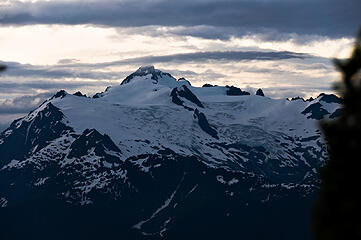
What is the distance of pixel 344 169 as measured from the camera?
121 ft

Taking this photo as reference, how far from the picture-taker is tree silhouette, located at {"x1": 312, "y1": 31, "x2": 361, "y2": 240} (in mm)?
36812

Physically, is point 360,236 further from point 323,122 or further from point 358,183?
point 323,122

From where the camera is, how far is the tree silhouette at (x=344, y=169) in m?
36.8

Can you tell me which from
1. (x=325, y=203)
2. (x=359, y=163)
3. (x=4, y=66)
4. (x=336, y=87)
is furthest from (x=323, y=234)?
(x=4, y=66)

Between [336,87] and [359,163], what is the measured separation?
11.2 ft

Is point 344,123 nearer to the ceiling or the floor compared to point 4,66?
nearer to the floor

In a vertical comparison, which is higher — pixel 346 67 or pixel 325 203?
pixel 346 67

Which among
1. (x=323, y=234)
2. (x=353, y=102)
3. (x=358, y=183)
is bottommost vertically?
(x=323, y=234)

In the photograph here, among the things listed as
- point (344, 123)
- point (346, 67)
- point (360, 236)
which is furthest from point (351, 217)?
point (346, 67)

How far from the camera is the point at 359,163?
36.9m

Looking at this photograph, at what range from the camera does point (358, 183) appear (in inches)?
1449

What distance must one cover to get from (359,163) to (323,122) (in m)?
2.37

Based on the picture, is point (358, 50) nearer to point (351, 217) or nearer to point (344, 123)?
point (344, 123)

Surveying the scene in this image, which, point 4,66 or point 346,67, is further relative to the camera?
point 346,67
